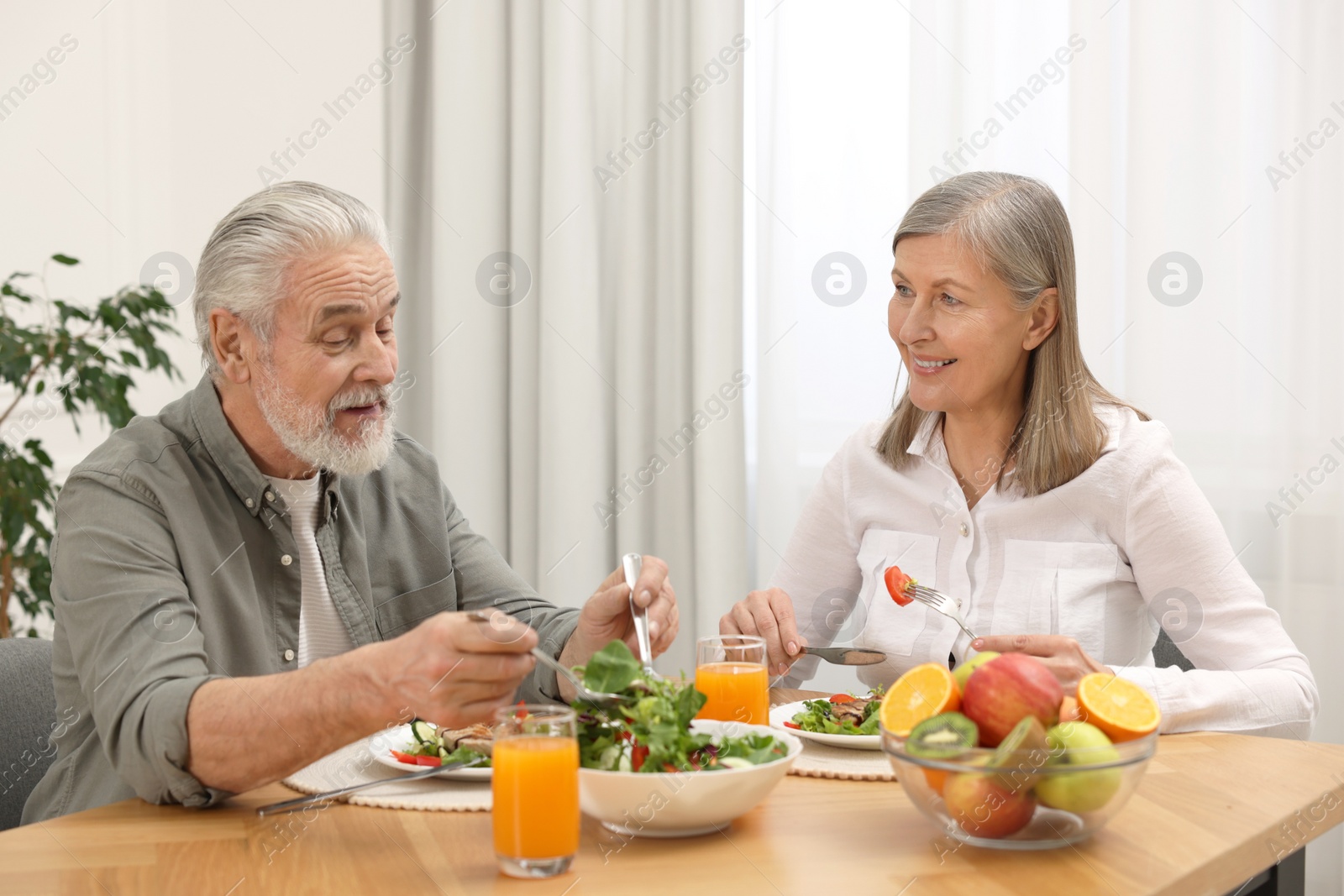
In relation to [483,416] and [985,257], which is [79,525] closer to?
[985,257]

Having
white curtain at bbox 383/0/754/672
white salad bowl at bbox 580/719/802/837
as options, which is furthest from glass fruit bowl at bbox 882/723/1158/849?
white curtain at bbox 383/0/754/672

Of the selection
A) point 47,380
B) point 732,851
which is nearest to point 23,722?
point 732,851

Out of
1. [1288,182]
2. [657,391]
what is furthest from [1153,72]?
[657,391]

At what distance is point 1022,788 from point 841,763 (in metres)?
0.35

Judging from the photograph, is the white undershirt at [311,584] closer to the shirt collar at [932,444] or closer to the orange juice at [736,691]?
the orange juice at [736,691]

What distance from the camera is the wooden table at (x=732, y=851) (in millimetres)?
973

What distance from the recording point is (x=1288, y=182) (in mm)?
2330

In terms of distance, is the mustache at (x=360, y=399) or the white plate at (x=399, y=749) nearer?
the white plate at (x=399, y=749)

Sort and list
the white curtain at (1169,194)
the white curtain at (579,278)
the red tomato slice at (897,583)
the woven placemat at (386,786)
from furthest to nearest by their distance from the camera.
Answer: the white curtain at (579,278), the white curtain at (1169,194), the red tomato slice at (897,583), the woven placemat at (386,786)

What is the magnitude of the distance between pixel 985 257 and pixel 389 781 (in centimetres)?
117

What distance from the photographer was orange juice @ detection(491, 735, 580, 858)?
98 cm

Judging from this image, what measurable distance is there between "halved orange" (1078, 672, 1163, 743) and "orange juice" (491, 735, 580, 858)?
45cm

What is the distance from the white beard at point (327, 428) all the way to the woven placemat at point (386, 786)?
44 centimetres

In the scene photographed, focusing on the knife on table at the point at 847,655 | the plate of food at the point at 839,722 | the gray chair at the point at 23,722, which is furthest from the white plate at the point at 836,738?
the gray chair at the point at 23,722
